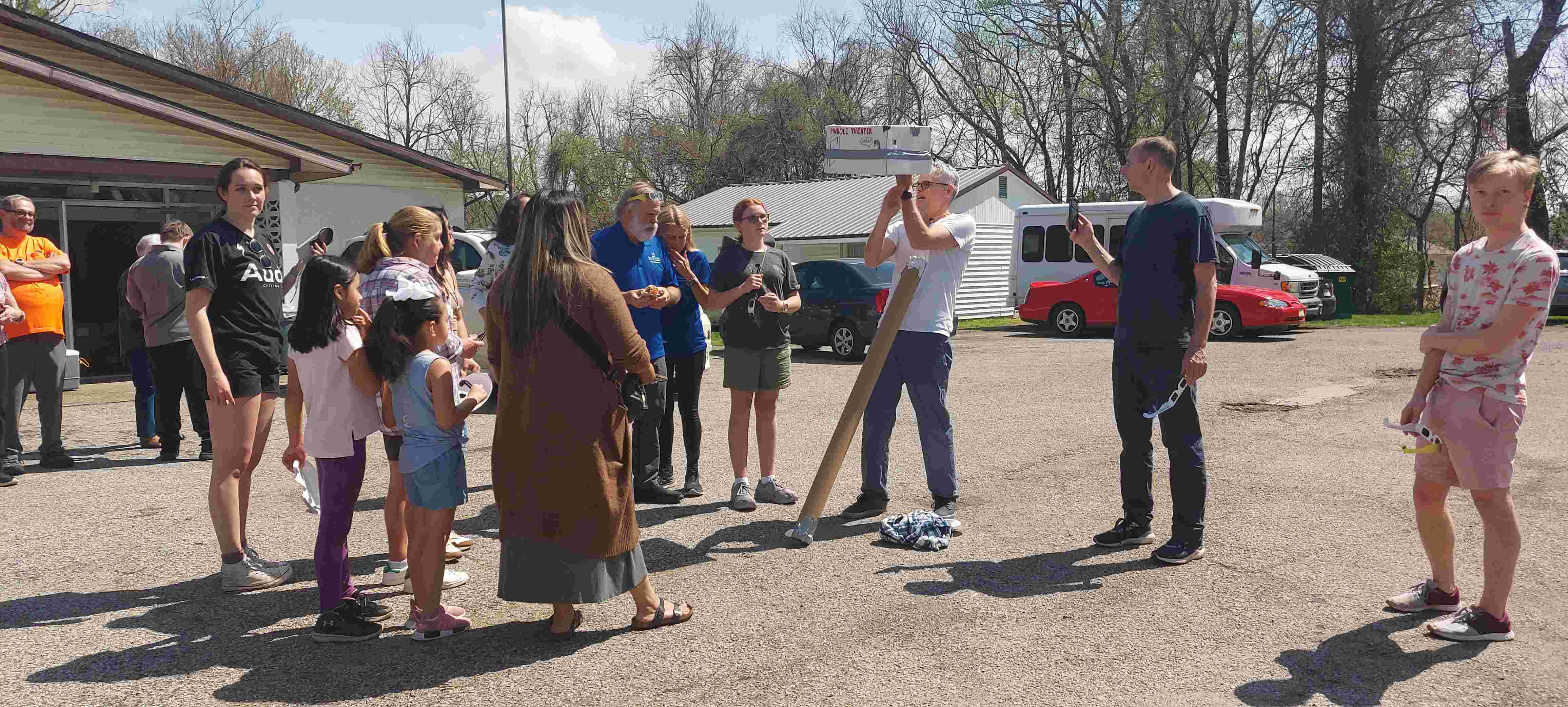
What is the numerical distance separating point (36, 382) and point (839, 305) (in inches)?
397

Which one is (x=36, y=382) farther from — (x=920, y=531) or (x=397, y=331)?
(x=920, y=531)

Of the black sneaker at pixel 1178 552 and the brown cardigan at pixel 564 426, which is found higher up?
the brown cardigan at pixel 564 426

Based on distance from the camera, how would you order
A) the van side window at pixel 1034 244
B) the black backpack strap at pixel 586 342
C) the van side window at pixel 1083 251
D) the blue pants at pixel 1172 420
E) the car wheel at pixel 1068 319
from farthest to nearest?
1. the van side window at pixel 1034 244
2. the van side window at pixel 1083 251
3. the car wheel at pixel 1068 319
4. the blue pants at pixel 1172 420
5. the black backpack strap at pixel 586 342

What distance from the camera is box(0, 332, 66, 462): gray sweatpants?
7098 millimetres

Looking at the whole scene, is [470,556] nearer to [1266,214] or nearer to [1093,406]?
[1093,406]

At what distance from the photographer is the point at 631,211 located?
5629 millimetres

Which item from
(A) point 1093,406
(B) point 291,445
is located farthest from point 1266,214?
(B) point 291,445

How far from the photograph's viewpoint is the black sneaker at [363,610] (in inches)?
153

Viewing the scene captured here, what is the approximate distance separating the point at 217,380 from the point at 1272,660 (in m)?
4.17

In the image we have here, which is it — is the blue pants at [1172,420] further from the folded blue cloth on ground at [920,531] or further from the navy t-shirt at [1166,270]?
the folded blue cloth on ground at [920,531]

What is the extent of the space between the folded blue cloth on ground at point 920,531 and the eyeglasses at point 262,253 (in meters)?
3.18

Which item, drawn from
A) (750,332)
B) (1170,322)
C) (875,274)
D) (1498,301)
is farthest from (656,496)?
(875,274)

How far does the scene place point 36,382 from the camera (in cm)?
733

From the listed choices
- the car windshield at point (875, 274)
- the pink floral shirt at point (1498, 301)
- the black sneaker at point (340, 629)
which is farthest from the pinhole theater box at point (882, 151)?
the car windshield at point (875, 274)
